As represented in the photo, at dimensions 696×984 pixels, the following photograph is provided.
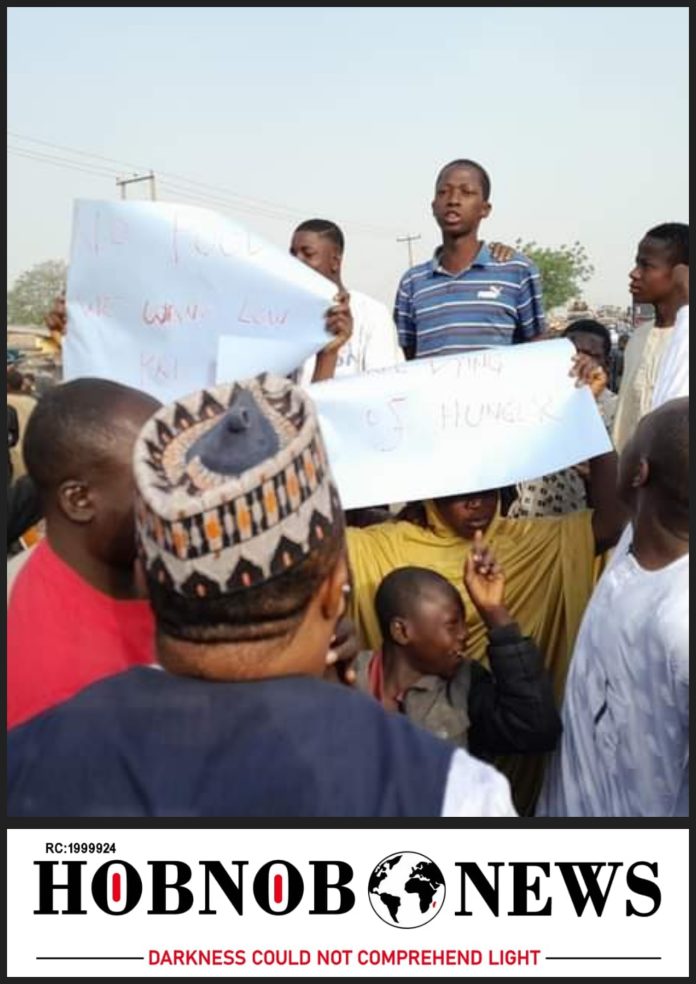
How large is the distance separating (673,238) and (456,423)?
6.61ft

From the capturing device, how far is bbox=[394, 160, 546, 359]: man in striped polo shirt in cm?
376

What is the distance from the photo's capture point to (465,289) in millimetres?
3795

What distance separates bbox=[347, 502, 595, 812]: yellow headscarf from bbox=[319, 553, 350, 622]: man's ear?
5.35 ft

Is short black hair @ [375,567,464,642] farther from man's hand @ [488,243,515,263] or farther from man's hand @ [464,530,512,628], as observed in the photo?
man's hand @ [488,243,515,263]

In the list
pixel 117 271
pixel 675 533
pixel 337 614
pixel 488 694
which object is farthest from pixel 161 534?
pixel 117 271

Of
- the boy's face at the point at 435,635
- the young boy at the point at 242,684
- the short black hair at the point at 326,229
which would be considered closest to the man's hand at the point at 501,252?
the short black hair at the point at 326,229

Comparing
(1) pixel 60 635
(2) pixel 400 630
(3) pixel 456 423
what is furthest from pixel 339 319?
(1) pixel 60 635

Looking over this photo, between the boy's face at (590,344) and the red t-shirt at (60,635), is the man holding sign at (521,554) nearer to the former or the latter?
the red t-shirt at (60,635)

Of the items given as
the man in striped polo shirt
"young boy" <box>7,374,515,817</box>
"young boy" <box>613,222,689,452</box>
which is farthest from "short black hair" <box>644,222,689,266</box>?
"young boy" <box>7,374,515,817</box>

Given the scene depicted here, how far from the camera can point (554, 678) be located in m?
3.00

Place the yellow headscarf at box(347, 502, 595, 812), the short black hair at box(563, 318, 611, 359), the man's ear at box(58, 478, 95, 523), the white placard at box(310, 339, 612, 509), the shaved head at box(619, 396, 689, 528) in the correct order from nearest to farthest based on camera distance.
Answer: the man's ear at box(58, 478, 95, 523) < the shaved head at box(619, 396, 689, 528) < the yellow headscarf at box(347, 502, 595, 812) < the white placard at box(310, 339, 612, 509) < the short black hair at box(563, 318, 611, 359)

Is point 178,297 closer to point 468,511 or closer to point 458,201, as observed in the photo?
point 468,511

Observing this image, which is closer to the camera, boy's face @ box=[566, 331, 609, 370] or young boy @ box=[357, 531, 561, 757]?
young boy @ box=[357, 531, 561, 757]

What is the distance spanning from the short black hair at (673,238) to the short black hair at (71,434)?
3195mm
